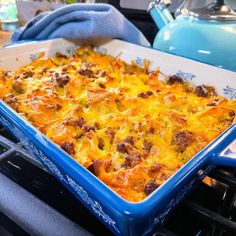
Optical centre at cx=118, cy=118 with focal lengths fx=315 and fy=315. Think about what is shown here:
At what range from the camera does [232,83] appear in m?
0.76

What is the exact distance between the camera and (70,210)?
0.52 metres

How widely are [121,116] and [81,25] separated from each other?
47cm

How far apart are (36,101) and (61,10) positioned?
0.43m

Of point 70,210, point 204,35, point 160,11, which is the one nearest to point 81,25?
point 160,11

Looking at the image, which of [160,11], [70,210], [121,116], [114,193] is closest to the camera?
[114,193]

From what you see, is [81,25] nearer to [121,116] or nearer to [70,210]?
[121,116]

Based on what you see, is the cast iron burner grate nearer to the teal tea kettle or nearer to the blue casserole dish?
the blue casserole dish

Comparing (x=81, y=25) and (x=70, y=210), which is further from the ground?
(x=81, y=25)

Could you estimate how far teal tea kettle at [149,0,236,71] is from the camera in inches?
30.0

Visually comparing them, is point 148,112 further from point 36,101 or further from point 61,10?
point 61,10

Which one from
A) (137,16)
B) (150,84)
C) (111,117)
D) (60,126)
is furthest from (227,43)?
(137,16)

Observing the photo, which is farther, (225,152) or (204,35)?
(204,35)

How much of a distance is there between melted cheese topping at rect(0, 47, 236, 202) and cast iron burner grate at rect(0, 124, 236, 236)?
6cm

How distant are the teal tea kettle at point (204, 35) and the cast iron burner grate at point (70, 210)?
335 mm
